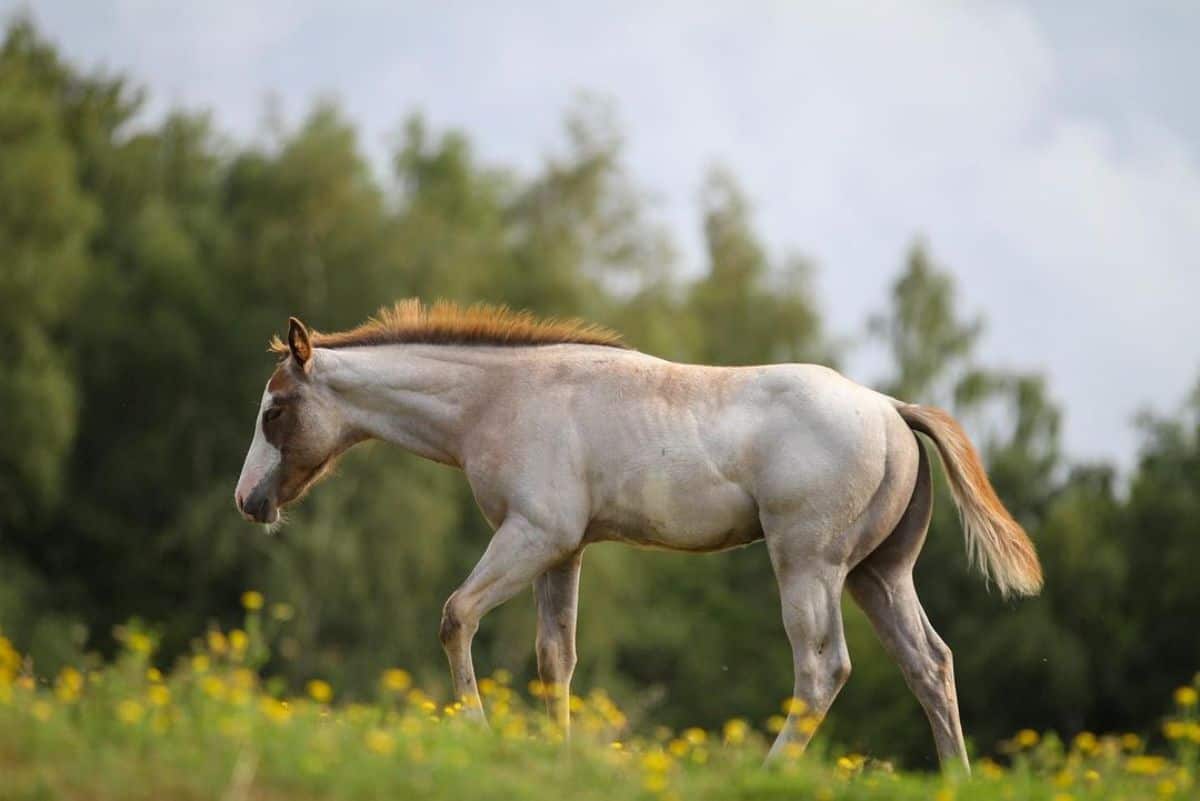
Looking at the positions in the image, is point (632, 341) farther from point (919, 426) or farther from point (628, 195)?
point (919, 426)

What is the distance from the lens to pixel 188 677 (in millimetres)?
7566

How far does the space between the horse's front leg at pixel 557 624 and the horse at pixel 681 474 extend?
0.5 inches

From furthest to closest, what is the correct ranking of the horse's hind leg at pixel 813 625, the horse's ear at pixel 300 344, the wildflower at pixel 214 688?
the horse's ear at pixel 300 344, the horse's hind leg at pixel 813 625, the wildflower at pixel 214 688

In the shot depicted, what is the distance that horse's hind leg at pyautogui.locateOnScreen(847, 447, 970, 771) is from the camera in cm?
1025

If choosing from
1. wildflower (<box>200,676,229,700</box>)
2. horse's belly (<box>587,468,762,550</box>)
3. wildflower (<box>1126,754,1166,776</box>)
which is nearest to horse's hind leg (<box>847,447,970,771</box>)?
horse's belly (<box>587,468,762,550</box>)

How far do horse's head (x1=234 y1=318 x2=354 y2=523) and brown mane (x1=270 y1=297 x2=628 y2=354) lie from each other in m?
0.25

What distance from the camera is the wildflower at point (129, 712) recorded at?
22.5ft

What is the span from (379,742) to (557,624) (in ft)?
12.4

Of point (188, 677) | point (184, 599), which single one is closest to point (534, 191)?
point (184, 599)

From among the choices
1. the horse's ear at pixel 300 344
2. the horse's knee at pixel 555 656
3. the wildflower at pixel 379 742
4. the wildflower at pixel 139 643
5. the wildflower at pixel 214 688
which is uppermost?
the horse's ear at pixel 300 344

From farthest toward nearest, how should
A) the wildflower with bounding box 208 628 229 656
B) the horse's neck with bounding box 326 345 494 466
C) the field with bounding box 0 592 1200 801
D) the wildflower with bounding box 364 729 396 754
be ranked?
the horse's neck with bounding box 326 345 494 466, the wildflower with bounding box 208 628 229 656, the wildflower with bounding box 364 729 396 754, the field with bounding box 0 592 1200 801

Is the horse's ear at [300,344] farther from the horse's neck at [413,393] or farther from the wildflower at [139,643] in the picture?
the wildflower at [139,643]

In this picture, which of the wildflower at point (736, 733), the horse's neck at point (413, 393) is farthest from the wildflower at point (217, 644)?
the horse's neck at point (413, 393)

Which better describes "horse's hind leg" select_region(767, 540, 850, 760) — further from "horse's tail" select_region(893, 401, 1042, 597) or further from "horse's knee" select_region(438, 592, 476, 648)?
"horse's knee" select_region(438, 592, 476, 648)
